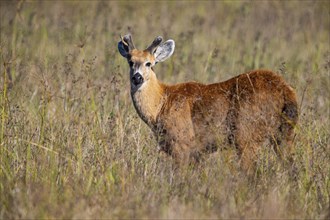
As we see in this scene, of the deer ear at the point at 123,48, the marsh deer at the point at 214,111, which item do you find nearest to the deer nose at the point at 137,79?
the marsh deer at the point at 214,111

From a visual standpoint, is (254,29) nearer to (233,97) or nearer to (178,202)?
(233,97)

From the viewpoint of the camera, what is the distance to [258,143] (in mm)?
8031

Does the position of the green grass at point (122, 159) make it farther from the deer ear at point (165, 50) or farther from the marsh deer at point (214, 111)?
the deer ear at point (165, 50)

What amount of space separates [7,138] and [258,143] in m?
2.58

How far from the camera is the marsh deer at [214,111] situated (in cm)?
791

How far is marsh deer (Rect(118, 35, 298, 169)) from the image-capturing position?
7.91 metres

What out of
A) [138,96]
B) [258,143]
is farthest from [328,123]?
[138,96]

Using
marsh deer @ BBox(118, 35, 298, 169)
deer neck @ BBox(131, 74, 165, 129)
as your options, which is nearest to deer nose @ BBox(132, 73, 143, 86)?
marsh deer @ BBox(118, 35, 298, 169)

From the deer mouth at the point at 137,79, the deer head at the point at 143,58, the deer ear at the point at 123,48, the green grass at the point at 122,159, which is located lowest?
the green grass at the point at 122,159

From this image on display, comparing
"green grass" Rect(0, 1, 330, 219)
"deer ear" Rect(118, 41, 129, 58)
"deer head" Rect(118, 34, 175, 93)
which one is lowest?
"green grass" Rect(0, 1, 330, 219)

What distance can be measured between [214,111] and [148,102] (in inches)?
32.3

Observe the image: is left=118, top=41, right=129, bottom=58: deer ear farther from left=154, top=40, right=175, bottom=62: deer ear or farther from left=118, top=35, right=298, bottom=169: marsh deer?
left=154, top=40, right=175, bottom=62: deer ear

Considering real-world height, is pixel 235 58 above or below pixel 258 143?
above

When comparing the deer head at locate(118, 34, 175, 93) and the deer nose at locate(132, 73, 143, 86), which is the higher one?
the deer head at locate(118, 34, 175, 93)
